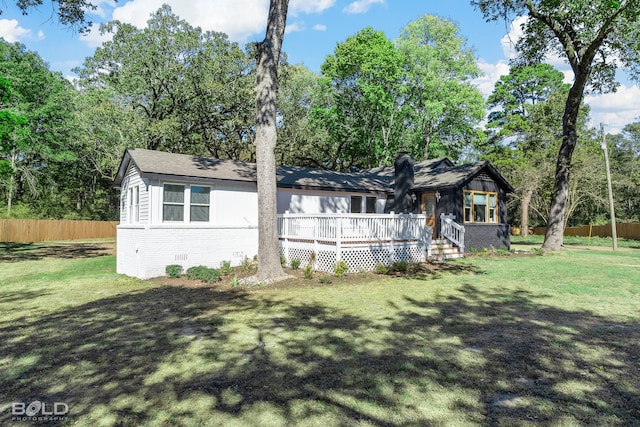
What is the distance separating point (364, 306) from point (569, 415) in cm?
448

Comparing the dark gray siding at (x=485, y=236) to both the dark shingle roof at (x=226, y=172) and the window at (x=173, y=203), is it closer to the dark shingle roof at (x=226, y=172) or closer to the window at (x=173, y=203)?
the dark shingle roof at (x=226, y=172)

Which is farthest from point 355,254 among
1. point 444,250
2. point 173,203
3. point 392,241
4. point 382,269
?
point 173,203

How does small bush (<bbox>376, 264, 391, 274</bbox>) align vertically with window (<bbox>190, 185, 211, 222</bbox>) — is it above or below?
below

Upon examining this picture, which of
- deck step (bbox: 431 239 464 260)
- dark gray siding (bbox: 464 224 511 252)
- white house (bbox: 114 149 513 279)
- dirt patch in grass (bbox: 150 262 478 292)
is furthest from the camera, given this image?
dark gray siding (bbox: 464 224 511 252)

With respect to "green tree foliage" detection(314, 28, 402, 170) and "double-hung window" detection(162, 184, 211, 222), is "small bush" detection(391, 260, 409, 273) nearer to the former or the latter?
"double-hung window" detection(162, 184, 211, 222)

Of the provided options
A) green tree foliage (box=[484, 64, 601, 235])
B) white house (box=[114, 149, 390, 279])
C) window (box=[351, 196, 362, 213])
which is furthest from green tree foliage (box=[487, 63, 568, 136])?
white house (box=[114, 149, 390, 279])

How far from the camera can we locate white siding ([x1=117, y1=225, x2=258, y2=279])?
11.9 m

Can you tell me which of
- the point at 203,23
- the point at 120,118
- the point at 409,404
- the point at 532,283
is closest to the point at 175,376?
the point at 409,404

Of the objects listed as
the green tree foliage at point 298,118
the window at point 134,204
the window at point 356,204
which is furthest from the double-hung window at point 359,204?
the green tree foliage at point 298,118

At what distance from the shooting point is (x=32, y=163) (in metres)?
33.8

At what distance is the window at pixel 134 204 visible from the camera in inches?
521

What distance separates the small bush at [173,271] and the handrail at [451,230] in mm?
11261

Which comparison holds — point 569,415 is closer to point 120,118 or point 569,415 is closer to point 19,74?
point 120,118

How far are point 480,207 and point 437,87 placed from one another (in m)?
17.1
